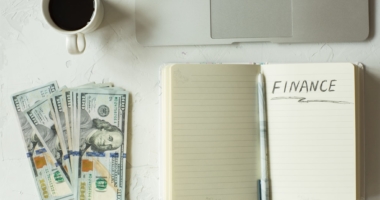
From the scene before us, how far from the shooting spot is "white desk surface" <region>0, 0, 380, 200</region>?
637 millimetres

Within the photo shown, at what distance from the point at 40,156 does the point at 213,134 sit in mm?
305

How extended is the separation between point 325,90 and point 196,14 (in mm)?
246

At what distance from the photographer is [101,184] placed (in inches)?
25.2

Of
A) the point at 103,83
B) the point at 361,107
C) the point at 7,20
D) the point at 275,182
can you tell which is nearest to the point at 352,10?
the point at 361,107

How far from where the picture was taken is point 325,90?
0.60 meters

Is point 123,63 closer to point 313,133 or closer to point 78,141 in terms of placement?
point 78,141

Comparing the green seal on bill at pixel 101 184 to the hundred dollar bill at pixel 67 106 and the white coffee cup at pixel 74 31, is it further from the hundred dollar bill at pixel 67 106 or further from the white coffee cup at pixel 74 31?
the white coffee cup at pixel 74 31

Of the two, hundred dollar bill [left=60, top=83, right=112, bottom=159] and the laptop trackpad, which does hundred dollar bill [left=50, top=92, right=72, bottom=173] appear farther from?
the laptop trackpad

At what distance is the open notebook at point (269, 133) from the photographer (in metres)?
0.59

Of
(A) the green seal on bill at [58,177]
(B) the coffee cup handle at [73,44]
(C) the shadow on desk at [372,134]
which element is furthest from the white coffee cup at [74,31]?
(C) the shadow on desk at [372,134]

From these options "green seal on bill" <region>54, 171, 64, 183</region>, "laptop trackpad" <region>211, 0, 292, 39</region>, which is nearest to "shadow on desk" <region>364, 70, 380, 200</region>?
"laptop trackpad" <region>211, 0, 292, 39</region>

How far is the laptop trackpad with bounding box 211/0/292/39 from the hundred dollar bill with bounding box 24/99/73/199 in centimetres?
32

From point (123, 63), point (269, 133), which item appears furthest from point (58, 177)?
point (269, 133)

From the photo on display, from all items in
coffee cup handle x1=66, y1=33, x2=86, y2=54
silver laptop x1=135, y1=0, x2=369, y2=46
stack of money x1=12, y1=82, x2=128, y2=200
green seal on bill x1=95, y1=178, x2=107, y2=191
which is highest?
silver laptop x1=135, y1=0, x2=369, y2=46
